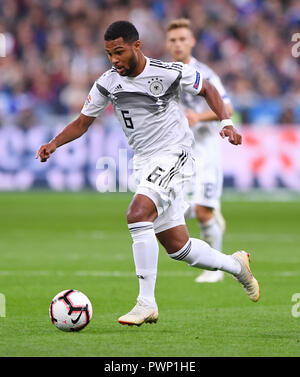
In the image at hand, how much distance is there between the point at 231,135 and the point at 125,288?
2.80 metres

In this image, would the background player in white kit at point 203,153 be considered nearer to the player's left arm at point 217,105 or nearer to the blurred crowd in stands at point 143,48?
the player's left arm at point 217,105

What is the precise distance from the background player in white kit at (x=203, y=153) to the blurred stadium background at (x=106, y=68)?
28.4 ft

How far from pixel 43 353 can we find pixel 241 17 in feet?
63.1

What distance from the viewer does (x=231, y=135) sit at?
6551mm

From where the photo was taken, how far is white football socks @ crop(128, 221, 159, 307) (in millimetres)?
6523

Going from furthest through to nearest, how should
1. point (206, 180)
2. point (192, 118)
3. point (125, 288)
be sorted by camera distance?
point (206, 180) → point (192, 118) → point (125, 288)

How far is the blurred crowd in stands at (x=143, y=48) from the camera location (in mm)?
21188

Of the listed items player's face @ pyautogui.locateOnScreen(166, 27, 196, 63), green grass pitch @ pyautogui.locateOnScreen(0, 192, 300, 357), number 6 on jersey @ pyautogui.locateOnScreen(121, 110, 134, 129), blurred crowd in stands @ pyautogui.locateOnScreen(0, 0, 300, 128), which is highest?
blurred crowd in stands @ pyautogui.locateOnScreen(0, 0, 300, 128)

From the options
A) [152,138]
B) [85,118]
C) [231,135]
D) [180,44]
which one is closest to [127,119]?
[152,138]

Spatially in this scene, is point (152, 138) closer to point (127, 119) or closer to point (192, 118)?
point (127, 119)

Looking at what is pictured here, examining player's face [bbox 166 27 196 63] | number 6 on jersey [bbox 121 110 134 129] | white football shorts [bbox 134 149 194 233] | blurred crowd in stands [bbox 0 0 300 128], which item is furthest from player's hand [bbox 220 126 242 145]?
blurred crowd in stands [bbox 0 0 300 128]

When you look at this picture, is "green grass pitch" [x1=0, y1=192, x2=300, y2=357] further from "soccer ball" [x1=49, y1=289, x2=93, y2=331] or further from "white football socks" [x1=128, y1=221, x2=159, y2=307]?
"white football socks" [x1=128, y1=221, x2=159, y2=307]

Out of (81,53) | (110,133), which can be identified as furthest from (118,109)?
(81,53)

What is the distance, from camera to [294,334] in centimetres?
624
